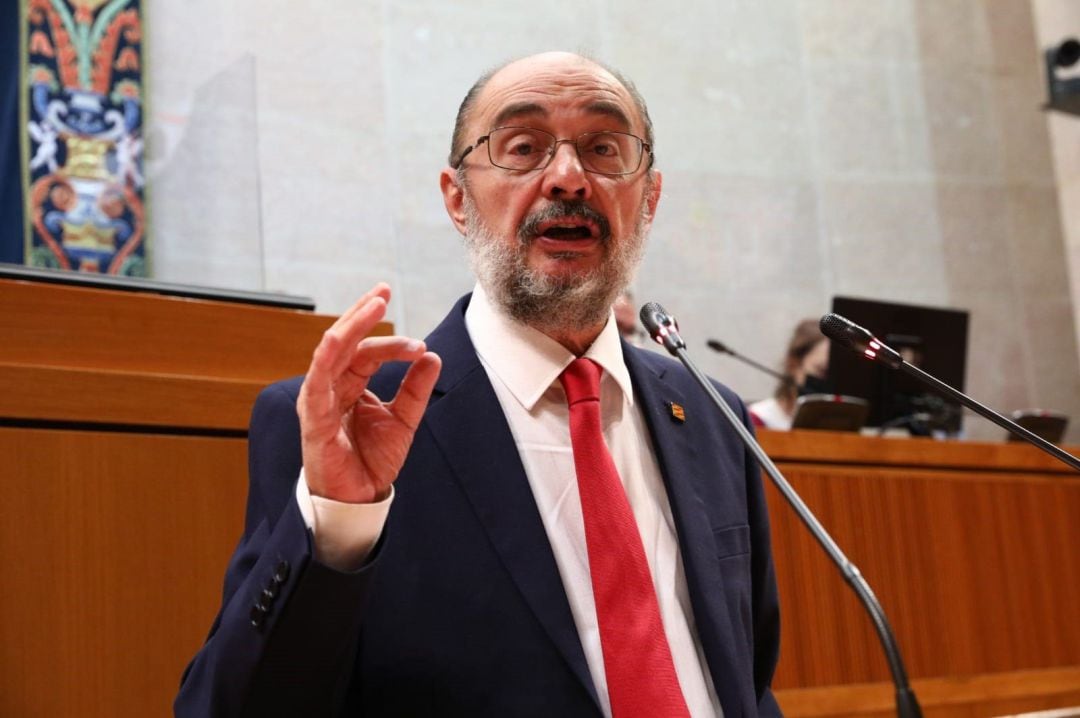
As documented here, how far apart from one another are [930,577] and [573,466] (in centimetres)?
191

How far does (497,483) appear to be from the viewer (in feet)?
5.70

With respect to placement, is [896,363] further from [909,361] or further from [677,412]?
[909,361]

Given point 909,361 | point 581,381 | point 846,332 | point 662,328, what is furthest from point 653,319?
point 909,361

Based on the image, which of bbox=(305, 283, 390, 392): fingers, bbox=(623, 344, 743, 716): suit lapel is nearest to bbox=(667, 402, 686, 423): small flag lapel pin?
bbox=(623, 344, 743, 716): suit lapel

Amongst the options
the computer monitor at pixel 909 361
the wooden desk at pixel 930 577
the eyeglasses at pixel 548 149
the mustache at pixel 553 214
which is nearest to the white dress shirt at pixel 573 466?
the mustache at pixel 553 214

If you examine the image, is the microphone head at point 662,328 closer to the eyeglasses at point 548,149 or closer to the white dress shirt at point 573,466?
the white dress shirt at point 573,466

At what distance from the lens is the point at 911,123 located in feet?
23.8

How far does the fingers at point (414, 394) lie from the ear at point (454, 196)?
2.23 ft

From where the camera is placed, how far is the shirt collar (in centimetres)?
188

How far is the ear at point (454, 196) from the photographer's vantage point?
2125 millimetres

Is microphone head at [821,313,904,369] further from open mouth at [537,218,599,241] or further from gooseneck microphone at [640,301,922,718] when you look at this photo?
open mouth at [537,218,599,241]

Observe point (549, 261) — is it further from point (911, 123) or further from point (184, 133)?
point (911, 123)

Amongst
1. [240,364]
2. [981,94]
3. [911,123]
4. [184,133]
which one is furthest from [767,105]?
[240,364]

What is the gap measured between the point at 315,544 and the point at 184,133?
3070 millimetres
